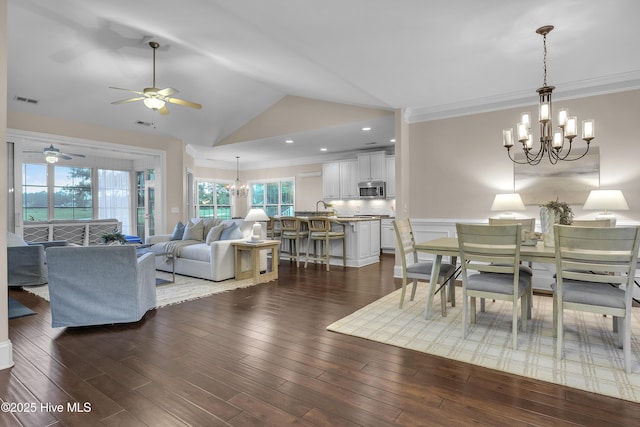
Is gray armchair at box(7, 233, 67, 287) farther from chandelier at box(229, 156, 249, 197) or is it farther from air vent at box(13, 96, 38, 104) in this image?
chandelier at box(229, 156, 249, 197)

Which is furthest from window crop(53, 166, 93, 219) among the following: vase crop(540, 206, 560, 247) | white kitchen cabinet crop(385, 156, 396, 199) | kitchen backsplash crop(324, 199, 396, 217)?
vase crop(540, 206, 560, 247)

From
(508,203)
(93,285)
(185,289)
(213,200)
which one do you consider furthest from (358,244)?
(213,200)

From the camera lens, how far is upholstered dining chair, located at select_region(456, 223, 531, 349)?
8.66 ft

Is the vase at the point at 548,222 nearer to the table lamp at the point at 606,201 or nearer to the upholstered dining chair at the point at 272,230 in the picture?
the table lamp at the point at 606,201

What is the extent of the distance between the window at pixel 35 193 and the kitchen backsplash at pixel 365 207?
7.38 m

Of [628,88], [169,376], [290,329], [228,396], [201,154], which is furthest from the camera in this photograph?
[201,154]

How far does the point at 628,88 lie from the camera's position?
13.4 ft

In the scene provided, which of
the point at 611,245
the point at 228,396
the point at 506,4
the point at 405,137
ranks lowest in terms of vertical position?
the point at 228,396

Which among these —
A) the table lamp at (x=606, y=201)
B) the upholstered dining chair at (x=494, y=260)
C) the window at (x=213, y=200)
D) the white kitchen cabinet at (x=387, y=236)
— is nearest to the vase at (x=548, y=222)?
the upholstered dining chair at (x=494, y=260)

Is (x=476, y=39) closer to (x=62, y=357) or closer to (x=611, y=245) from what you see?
(x=611, y=245)

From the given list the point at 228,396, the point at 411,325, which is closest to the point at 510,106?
the point at 411,325

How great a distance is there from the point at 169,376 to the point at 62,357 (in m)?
0.96

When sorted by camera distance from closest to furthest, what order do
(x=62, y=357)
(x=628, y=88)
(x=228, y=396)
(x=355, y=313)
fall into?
(x=228, y=396) → (x=62, y=357) → (x=355, y=313) → (x=628, y=88)

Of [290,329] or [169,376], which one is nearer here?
[169,376]
